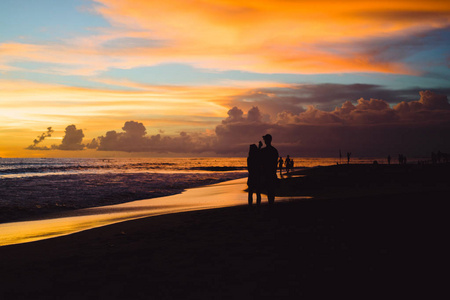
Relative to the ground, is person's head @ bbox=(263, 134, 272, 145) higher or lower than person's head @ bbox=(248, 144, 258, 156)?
higher

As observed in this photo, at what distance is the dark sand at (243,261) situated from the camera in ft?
17.3

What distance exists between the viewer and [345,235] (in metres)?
8.71

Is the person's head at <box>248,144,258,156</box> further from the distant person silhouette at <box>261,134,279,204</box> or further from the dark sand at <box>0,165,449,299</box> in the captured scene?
the dark sand at <box>0,165,449,299</box>

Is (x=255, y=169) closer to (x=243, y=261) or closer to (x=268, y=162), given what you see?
(x=268, y=162)

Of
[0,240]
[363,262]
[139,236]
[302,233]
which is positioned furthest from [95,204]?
[363,262]

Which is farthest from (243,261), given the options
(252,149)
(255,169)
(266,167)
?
(252,149)

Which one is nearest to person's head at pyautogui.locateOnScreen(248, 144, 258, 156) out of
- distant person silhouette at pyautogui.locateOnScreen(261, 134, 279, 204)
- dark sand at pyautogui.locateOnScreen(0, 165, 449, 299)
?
distant person silhouette at pyautogui.locateOnScreen(261, 134, 279, 204)

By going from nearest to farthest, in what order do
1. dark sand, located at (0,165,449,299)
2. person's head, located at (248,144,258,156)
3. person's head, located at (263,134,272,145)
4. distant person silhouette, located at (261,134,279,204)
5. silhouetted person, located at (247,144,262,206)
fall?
1. dark sand, located at (0,165,449,299)
2. person's head, located at (263,134,272,145)
3. distant person silhouette, located at (261,134,279,204)
4. silhouetted person, located at (247,144,262,206)
5. person's head, located at (248,144,258,156)

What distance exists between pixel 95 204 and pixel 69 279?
17.2 meters

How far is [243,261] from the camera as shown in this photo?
22.0 feet

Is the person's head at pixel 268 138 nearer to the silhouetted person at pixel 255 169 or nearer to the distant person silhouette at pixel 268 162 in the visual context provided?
the distant person silhouette at pixel 268 162

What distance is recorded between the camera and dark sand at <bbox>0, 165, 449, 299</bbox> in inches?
207

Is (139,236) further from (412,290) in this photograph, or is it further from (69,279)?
(412,290)

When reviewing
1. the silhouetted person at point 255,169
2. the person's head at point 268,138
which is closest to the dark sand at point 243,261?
the silhouetted person at point 255,169
